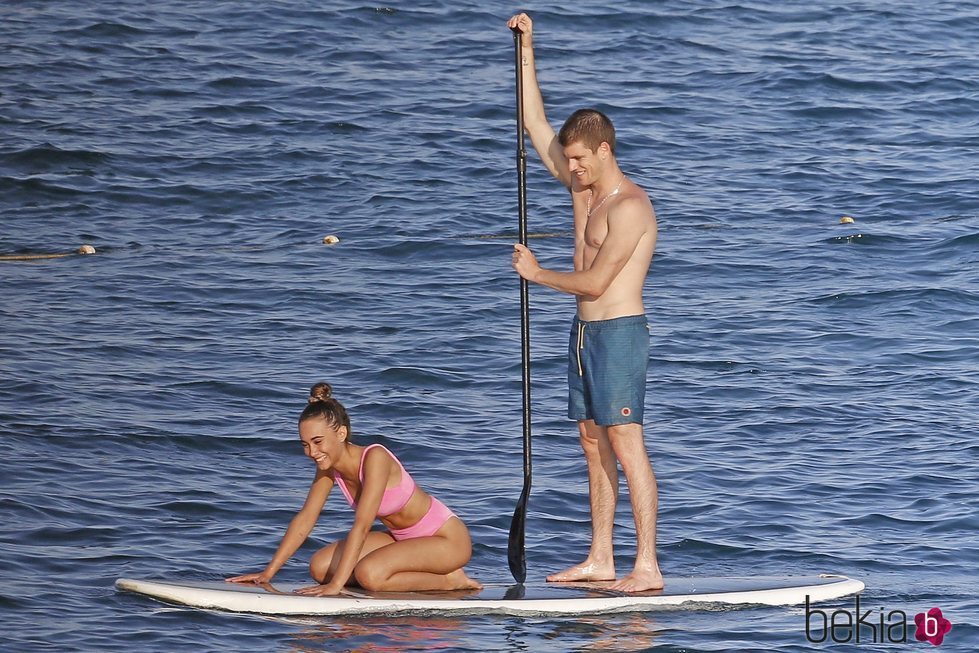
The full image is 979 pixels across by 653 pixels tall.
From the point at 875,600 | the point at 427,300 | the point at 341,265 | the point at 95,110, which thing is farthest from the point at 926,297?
the point at 95,110

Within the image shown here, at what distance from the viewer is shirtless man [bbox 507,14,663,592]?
6.22 m

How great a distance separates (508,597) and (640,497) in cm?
66

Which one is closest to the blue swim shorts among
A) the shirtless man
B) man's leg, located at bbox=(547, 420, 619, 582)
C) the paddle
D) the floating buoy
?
the shirtless man

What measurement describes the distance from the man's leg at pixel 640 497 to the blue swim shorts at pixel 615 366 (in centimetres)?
7

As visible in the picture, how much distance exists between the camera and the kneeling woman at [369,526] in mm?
6164

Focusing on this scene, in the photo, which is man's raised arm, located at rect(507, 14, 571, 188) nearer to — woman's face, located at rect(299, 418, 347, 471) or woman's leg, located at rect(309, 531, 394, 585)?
woman's face, located at rect(299, 418, 347, 471)

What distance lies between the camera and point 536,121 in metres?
6.80

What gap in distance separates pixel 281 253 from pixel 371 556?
7.43 metres

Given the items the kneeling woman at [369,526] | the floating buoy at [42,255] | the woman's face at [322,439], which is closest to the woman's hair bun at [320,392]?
the kneeling woman at [369,526]

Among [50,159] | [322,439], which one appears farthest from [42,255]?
[322,439]

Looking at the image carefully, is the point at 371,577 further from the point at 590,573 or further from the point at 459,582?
the point at 590,573

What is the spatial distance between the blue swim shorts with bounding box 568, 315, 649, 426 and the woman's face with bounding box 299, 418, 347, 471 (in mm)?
1017

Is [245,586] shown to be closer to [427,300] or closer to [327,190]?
[427,300]

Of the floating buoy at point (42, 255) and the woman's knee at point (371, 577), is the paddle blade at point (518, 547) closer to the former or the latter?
the woman's knee at point (371, 577)
